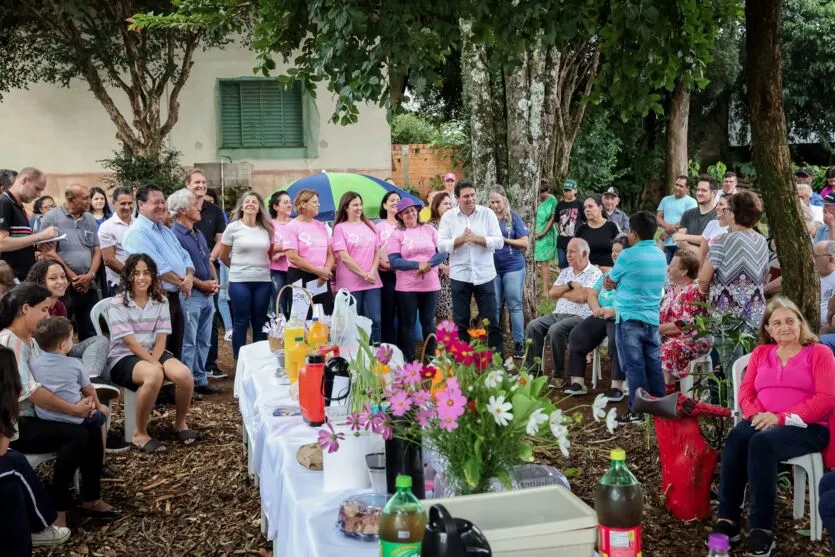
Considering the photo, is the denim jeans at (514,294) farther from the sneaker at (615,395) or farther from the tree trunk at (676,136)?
the tree trunk at (676,136)

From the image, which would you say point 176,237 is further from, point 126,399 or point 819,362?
point 819,362

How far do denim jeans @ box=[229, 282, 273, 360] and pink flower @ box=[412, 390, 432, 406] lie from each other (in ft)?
17.0

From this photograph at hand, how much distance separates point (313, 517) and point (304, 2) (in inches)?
121

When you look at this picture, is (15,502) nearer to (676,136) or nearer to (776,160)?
(776,160)

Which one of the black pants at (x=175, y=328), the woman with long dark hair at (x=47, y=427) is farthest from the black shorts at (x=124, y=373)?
the woman with long dark hair at (x=47, y=427)

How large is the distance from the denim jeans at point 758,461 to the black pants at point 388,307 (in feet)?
14.0

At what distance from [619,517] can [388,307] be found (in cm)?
599

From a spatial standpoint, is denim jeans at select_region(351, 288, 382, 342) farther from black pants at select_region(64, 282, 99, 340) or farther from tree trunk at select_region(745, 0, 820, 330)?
tree trunk at select_region(745, 0, 820, 330)

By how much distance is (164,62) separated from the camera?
48.0ft

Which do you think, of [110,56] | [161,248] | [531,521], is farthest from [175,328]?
[110,56]

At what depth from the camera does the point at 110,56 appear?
13992 mm

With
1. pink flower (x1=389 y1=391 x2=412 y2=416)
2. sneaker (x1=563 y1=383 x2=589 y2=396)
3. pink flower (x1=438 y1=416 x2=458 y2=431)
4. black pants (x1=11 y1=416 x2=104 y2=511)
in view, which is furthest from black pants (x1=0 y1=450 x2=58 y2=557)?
sneaker (x1=563 y1=383 x2=589 y2=396)

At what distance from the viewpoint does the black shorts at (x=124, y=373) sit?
5684mm

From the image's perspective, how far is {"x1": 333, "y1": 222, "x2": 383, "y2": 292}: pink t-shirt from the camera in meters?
7.61
